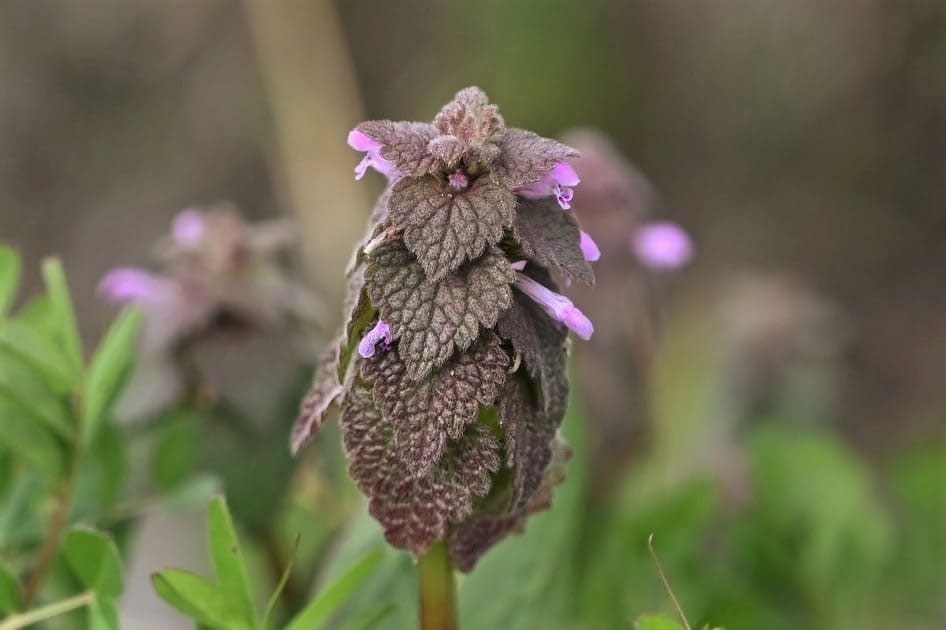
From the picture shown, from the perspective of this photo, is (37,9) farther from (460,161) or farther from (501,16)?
(460,161)

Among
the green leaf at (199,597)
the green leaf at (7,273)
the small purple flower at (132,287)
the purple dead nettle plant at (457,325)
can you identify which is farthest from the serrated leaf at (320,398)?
the small purple flower at (132,287)

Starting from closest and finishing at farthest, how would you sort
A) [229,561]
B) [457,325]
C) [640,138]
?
[457,325]
[229,561]
[640,138]

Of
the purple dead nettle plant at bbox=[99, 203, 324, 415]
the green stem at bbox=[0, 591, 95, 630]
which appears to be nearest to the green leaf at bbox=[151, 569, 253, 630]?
the green stem at bbox=[0, 591, 95, 630]

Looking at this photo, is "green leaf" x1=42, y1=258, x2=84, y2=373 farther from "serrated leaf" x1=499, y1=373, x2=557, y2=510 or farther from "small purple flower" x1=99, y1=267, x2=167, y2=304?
"serrated leaf" x1=499, y1=373, x2=557, y2=510

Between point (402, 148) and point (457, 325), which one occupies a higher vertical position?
point (402, 148)

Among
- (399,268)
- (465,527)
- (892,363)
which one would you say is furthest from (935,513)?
(892,363)

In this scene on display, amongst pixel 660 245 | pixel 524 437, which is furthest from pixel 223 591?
pixel 660 245

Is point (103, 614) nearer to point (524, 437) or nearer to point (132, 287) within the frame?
point (524, 437)
